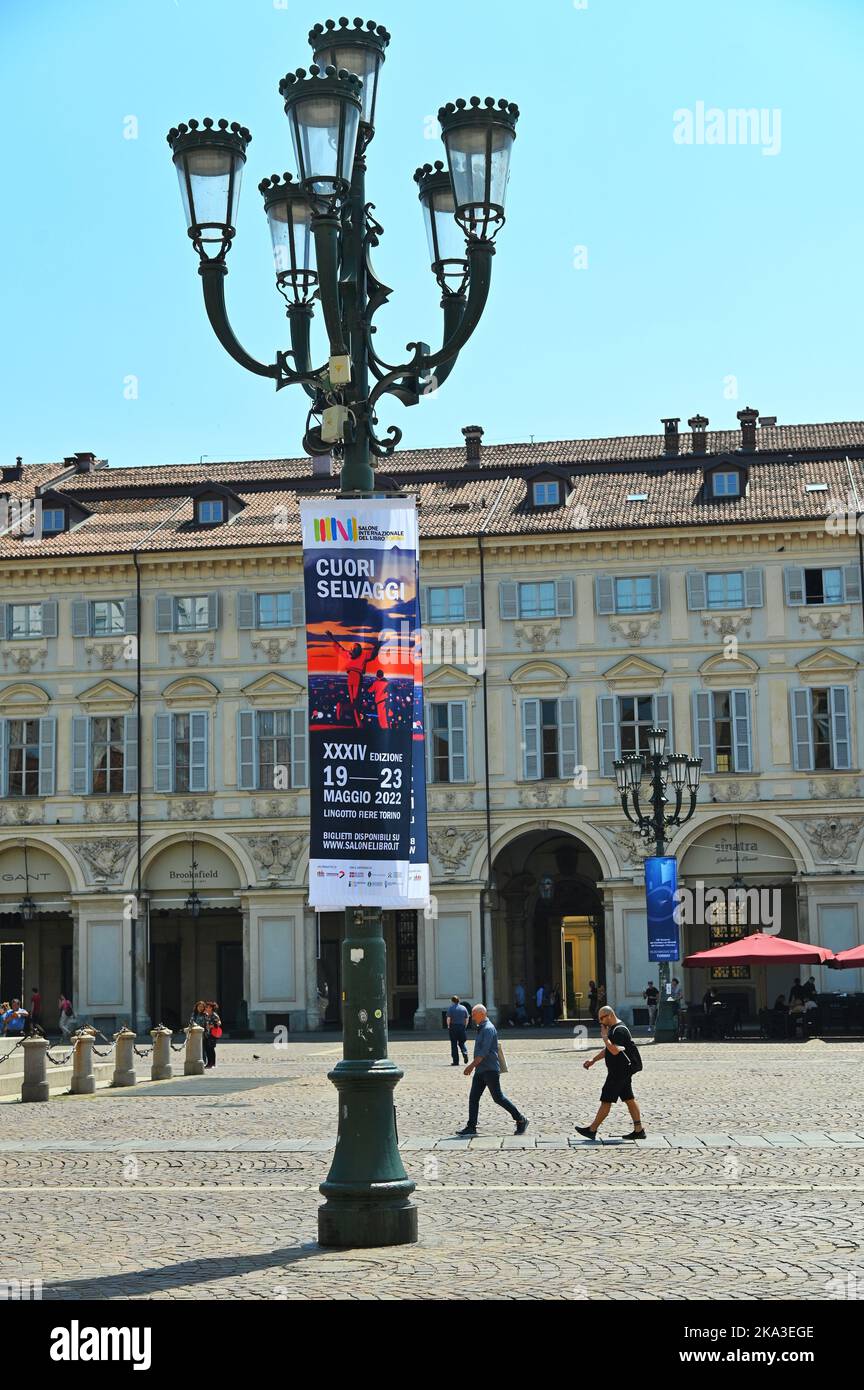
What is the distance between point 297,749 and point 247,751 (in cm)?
143

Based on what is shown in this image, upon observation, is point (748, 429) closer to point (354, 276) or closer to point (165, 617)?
point (165, 617)

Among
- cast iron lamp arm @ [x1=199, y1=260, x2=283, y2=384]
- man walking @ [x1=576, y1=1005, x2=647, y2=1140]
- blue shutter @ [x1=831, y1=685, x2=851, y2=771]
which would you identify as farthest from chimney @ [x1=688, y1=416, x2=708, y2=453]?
cast iron lamp arm @ [x1=199, y1=260, x2=283, y2=384]

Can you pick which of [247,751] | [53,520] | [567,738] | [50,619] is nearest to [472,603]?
[567,738]

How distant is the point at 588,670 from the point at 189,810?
37.3 feet

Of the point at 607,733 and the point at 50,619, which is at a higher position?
the point at 50,619

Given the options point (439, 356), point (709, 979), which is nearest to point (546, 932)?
point (709, 979)

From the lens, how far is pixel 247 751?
48125mm

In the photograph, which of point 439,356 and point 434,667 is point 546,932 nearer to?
point 434,667

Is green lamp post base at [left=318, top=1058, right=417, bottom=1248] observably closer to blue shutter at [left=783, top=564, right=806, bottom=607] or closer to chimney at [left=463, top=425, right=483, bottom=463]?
blue shutter at [left=783, top=564, right=806, bottom=607]

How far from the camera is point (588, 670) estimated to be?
47250 mm

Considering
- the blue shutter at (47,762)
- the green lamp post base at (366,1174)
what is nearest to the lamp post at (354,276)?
the green lamp post base at (366,1174)

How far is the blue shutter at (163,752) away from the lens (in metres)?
48.3

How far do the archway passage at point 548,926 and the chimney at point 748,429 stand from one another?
12498mm

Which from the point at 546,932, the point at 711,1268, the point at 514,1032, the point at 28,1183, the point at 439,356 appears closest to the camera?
the point at 711,1268
